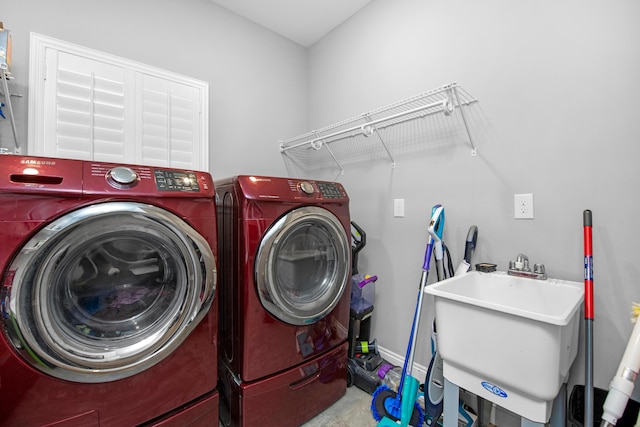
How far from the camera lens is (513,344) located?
2.92ft

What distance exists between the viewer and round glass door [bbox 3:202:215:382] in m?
0.83

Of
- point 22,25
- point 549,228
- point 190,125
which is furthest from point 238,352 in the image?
point 22,25

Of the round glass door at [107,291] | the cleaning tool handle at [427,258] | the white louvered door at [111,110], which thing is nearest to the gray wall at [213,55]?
the white louvered door at [111,110]

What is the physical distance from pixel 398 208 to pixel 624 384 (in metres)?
1.29

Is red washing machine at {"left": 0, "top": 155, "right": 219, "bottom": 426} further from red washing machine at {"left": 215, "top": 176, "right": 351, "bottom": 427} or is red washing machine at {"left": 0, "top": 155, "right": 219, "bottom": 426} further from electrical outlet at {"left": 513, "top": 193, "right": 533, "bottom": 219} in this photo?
electrical outlet at {"left": 513, "top": 193, "right": 533, "bottom": 219}

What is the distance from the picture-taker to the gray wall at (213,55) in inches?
58.0

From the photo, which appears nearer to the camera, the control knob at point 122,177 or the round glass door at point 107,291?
the round glass door at point 107,291

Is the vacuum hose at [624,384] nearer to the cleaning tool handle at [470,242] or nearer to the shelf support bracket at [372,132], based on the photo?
the cleaning tool handle at [470,242]

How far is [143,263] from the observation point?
3.61 ft

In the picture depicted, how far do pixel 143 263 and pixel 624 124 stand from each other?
6.62 ft

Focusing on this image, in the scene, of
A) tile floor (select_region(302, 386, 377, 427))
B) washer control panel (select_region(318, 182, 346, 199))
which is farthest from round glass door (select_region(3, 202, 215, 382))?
tile floor (select_region(302, 386, 377, 427))

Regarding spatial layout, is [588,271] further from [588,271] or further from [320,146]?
[320,146]

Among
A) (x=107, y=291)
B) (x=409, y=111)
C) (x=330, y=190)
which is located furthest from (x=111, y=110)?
(x=409, y=111)

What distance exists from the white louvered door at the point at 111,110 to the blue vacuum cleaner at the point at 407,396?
1.53 meters
